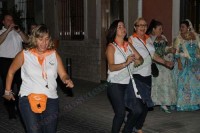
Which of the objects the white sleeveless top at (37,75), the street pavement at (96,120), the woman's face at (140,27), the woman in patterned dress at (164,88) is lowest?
the street pavement at (96,120)

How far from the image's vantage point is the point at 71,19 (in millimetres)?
14805

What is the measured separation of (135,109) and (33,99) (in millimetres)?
1726

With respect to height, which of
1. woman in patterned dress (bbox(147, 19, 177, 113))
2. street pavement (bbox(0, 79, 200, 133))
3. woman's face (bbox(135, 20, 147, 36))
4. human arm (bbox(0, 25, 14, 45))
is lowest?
street pavement (bbox(0, 79, 200, 133))

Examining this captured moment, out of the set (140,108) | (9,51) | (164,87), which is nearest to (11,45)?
(9,51)

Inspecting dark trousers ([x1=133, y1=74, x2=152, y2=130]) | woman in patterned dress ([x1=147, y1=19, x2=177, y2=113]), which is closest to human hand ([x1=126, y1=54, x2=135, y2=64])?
dark trousers ([x1=133, y1=74, x2=152, y2=130])

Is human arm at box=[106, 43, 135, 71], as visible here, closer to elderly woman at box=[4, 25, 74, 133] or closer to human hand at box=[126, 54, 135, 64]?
→ human hand at box=[126, 54, 135, 64]

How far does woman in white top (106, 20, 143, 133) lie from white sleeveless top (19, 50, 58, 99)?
1.11m

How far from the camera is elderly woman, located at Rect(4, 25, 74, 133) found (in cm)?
461

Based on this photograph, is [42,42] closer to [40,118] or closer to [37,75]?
[37,75]

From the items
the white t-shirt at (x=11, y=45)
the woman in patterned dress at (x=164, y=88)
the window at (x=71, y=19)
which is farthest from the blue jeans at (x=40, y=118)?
the window at (x=71, y=19)

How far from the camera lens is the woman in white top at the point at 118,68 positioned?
18.5ft

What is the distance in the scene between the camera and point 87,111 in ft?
28.9

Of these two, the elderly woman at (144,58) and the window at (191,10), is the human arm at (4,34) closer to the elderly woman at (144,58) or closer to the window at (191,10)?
the elderly woman at (144,58)

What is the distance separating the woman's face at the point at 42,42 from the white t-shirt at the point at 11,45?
3.31 m
